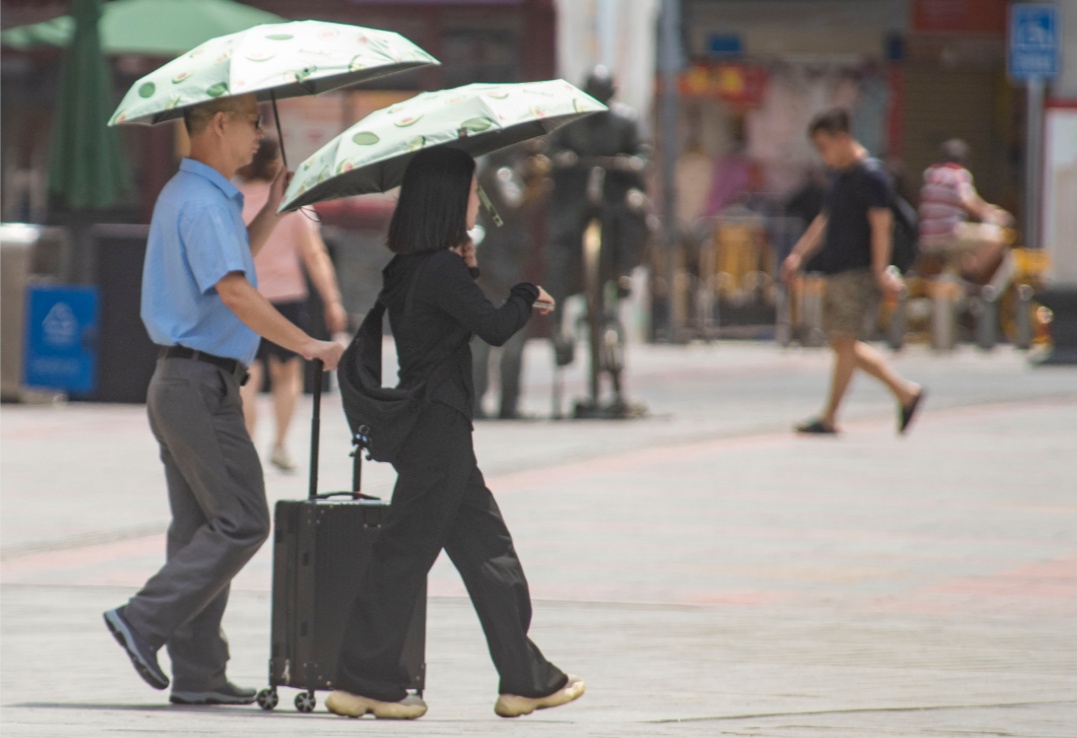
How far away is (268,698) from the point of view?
19.5 feet

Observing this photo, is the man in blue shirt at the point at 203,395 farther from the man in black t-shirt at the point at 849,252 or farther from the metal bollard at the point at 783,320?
the metal bollard at the point at 783,320

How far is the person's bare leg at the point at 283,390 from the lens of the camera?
11.4 m

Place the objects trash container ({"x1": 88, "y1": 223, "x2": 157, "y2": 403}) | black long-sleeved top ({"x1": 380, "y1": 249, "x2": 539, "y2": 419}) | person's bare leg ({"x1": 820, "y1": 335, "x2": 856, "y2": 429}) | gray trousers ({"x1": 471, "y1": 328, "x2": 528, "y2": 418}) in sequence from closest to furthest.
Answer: black long-sleeved top ({"x1": 380, "y1": 249, "x2": 539, "y2": 419}), person's bare leg ({"x1": 820, "y1": 335, "x2": 856, "y2": 429}), gray trousers ({"x1": 471, "y1": 328, "x2": 528, "y2": 418}), trash container ({"x1": 88, "y1": 223, "x2": 157, "y2": 403})

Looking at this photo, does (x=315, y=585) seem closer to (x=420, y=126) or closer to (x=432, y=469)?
(x=432, y=469)

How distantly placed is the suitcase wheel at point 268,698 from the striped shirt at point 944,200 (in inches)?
646

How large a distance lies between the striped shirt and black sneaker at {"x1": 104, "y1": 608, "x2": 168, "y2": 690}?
1661 cm

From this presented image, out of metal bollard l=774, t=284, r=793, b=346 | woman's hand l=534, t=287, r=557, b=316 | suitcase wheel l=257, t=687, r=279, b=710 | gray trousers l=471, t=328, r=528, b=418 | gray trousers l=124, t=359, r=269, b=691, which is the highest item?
woman's hand l=534, t=287, r=557, b=316

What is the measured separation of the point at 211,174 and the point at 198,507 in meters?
0.89

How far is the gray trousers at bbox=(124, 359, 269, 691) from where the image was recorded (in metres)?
5.84

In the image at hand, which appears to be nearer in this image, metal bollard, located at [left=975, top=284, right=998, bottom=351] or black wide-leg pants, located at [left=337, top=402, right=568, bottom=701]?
black wide-leg pants, located at [left=337, top=402, right=568, bottom=701]

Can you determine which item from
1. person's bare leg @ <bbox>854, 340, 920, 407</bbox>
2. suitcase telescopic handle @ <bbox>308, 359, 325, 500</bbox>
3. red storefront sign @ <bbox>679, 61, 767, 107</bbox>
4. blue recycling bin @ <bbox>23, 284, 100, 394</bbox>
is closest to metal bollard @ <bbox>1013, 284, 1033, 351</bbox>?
red storefront sign @ <bbox>679, 61, 767, 107</bbox>

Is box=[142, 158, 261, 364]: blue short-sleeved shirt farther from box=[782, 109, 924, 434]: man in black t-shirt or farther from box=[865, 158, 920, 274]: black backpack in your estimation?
box=[865, 158, 920, 274]: black backpack

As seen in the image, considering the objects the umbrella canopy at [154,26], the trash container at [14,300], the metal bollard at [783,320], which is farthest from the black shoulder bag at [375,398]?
the metal bollard at [783,320]

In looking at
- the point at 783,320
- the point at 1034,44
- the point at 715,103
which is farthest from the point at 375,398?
the point at 715,103
